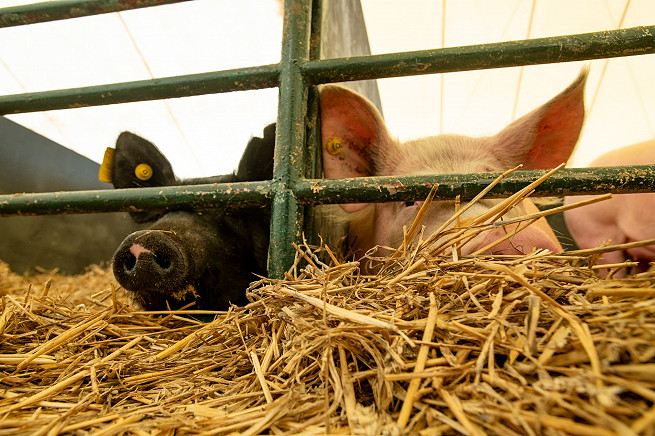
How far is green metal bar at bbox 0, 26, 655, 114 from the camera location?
1.44m

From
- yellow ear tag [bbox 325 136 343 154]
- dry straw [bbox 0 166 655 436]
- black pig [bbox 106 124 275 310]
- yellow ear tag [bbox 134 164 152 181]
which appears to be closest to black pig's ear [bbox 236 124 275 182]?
black pig [bbox 106 124 275 310]

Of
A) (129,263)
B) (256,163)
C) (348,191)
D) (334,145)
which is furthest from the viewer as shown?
(256,163)

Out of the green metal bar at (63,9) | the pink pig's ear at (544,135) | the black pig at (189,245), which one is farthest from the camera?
the pink pig's ear at (544,135)

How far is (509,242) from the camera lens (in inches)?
50.3

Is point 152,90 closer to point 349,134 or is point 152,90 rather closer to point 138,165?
point 349,134

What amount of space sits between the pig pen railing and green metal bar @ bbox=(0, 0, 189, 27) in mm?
419

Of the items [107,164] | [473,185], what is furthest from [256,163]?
[473,185]

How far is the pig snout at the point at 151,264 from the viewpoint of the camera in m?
1.75

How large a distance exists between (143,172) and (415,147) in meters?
1.72

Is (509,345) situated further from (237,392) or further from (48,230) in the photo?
(48,230)

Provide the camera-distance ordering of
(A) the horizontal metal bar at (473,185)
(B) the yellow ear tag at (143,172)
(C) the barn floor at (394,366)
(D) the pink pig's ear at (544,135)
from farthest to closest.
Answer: (B) the yellow ear tag at (143,172)
(D) the pink pig's ear at (544,135)
(A) the horizontal metal bar at (473,185)
(C) the barn floor at (394,366)

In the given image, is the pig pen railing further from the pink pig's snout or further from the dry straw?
the dry straw

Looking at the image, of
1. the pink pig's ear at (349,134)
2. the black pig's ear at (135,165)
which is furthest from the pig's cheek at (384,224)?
the black pig's ear at (135,165)

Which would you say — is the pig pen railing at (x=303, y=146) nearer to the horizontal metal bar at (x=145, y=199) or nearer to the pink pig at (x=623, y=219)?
the horizontal metal bar at (x=145, y=199)
